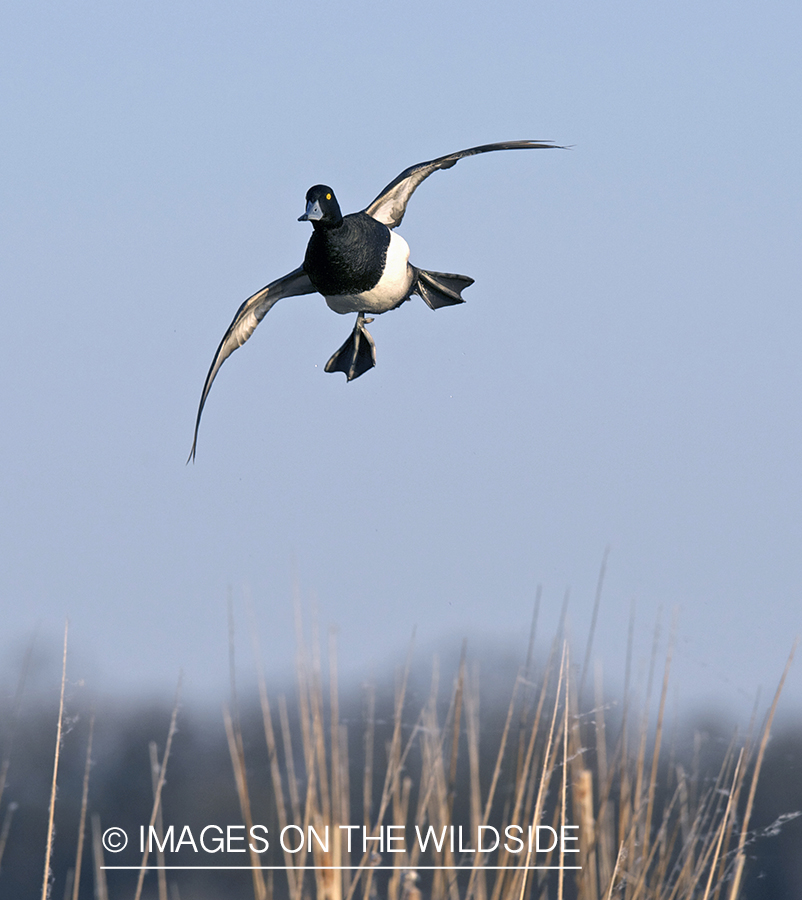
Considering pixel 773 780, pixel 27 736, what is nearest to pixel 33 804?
pixel 27 736

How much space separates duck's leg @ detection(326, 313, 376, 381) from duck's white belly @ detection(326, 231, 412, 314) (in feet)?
2.15

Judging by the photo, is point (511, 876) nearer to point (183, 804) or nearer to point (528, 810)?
point (528, 810)

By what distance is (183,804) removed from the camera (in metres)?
20.2

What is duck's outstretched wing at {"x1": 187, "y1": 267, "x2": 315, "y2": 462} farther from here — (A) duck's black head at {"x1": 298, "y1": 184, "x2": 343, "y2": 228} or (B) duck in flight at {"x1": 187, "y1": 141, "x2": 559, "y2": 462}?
(A) duck's black head at {"x1": 298, "y1": 184, "x2": 343, "y2": 228}

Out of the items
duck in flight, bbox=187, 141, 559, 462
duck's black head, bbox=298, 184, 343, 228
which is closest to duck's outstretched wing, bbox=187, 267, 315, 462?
duck in flight, bbox=187, 141, 559, 462

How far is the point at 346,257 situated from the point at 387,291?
413 millimetres

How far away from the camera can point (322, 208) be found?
5367 mm

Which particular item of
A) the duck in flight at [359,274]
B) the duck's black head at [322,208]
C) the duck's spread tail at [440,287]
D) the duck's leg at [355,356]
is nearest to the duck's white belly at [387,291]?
the duck in flight at [359,274]

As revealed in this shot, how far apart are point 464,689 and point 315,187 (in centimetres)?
285

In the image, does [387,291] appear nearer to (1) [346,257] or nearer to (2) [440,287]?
(1) [346,257]

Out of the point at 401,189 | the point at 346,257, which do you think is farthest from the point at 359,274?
the point at 401,189

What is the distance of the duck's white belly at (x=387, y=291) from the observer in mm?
5828

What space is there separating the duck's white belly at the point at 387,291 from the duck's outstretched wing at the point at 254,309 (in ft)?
0.84

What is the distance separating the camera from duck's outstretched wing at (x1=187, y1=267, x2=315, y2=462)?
19.8 feet
